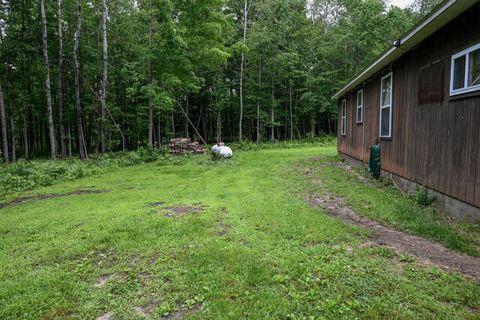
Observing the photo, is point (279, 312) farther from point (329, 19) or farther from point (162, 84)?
point (329, 19)

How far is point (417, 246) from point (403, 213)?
1.26m

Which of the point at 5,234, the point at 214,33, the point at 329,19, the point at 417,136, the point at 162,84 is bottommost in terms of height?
the point at 5,234

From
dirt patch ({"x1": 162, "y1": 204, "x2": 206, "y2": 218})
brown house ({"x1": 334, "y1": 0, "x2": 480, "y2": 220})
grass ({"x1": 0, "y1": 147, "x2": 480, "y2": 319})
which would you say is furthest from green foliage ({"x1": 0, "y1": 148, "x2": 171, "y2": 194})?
brown house ({"x1": 334, "y1": 0, "x2": 480, "y2": 220})

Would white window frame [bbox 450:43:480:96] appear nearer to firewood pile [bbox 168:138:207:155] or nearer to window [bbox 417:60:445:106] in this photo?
window [bbox 417:60:445:106]

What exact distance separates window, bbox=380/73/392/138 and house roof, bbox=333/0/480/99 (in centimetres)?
40

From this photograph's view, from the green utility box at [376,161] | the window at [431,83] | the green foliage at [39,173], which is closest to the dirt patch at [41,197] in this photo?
the green foliage at [39,173]

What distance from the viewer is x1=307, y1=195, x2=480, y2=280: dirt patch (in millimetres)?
3014

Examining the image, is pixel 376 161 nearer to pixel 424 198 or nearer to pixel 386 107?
pixel 386 107

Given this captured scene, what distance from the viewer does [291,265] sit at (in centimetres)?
308

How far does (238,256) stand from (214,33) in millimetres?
15228

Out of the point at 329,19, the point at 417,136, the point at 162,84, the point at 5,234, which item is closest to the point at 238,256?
the point at 5,234

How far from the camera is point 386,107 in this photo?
7336 millimetres

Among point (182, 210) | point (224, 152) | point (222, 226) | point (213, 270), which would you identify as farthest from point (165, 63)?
point (213, 270)

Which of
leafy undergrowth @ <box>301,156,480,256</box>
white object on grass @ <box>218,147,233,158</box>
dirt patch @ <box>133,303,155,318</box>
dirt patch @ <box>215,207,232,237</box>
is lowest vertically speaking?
dirt patch @ <box>133,303,155,318</box>
